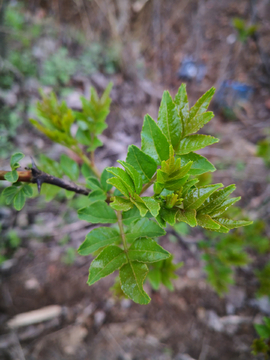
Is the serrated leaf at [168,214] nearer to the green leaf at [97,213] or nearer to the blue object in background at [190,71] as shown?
the green leaf at [97,213]

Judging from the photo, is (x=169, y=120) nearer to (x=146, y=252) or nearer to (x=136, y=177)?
(x=136, y=177)

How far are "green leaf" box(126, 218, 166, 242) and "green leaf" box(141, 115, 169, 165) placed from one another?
0.91 ft

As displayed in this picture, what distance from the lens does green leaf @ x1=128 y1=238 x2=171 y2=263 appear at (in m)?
0.77

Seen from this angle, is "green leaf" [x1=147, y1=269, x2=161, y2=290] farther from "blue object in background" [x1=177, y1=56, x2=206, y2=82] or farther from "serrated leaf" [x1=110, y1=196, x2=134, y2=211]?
"blue object in background" [x1=177, y1=56, x2=206, y2=82]

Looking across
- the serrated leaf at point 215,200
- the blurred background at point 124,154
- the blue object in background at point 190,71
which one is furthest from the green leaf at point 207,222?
the blue object in background at point 190,71

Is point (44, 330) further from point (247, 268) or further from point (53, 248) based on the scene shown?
point (247, 268)

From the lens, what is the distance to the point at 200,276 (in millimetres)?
2391

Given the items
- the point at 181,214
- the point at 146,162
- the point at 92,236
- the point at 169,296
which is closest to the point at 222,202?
the point at 181,214

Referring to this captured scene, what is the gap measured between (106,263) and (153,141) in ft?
1.69

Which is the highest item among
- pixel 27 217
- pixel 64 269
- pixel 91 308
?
pixel 27 217

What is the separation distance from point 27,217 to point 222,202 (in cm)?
241

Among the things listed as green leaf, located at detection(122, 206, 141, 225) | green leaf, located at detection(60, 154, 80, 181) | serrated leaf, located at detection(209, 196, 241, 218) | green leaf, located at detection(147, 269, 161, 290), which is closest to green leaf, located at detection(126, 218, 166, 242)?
green leaf, located at detection(122, 206, 141, 225)

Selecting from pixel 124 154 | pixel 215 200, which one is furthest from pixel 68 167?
pixel 124 154

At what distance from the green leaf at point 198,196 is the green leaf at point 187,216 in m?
0.02
